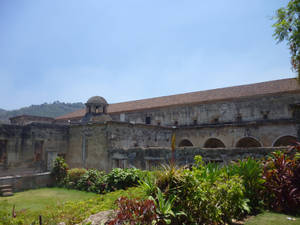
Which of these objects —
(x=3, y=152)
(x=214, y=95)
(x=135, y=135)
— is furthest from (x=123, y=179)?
(x=214, y=95)

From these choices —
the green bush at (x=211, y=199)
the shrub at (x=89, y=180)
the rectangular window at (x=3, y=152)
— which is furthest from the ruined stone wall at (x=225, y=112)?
the green bush at (x=211, y=199)

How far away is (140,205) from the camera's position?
4332 mm

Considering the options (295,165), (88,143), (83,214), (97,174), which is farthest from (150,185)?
(88,143)

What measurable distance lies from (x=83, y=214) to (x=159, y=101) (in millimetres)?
25531

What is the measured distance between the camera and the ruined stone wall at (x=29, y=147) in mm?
16750

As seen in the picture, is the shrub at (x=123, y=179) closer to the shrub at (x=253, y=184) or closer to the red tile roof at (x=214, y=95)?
the shrub at (x=253, y=184)

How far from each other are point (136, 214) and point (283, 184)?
453 cm

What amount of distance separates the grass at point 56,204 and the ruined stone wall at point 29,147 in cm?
554

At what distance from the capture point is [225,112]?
2527cm

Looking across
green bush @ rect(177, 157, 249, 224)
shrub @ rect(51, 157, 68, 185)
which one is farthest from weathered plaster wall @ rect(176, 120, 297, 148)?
green bush @ rect(177, 157, 249, 224)

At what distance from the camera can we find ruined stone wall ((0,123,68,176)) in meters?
16.8

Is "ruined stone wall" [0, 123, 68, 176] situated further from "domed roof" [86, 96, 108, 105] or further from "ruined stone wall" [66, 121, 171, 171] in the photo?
"domed roof" [86, 96, 108, 105]

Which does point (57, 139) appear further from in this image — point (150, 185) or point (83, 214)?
point (150, 185)

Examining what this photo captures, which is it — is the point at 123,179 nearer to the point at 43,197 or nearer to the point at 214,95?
the point at 43,197
